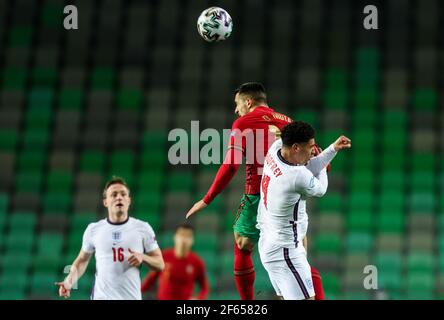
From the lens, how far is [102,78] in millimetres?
12398

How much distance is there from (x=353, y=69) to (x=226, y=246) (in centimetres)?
298

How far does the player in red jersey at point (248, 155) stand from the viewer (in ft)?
21.9

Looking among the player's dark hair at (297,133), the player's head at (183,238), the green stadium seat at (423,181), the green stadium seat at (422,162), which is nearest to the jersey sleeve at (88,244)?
the player's dark hair at (297,133)

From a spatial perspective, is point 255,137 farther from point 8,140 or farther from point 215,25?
point 8,140

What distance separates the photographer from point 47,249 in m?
11.1

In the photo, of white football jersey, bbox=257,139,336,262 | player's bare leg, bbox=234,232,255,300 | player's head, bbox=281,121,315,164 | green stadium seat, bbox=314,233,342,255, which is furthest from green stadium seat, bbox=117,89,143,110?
player's head, bbox=281,121,315,164

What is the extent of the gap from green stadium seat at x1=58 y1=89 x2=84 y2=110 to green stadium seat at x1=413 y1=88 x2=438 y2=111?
4198 millimetres

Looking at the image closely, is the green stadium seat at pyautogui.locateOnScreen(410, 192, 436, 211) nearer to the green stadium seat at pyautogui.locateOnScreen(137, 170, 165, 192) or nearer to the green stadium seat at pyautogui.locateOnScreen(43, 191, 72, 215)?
the green stadium seat at pyautogui.locateOnScreen(137, 170, 165, 192)

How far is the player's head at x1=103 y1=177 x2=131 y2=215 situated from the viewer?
7.00 metres

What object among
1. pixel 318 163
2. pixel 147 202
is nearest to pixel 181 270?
pixel 147 202

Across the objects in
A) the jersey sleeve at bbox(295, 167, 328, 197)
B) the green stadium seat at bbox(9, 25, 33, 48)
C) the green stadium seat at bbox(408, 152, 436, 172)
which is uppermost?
the green stadium seat at bbox(9, 25, 33, 48)

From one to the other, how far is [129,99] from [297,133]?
6498mm

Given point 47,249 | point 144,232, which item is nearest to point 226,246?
point 47,249

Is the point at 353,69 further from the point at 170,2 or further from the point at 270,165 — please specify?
the point at 270,165
